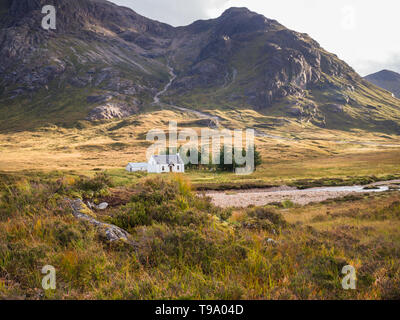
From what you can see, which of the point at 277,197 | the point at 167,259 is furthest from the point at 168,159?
the point at 167,259

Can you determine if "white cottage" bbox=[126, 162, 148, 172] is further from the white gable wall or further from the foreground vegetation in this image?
the foreground vegetation

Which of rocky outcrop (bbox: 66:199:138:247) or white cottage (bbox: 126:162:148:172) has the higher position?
rocky outcrop (bbox: 66:199:138:247)

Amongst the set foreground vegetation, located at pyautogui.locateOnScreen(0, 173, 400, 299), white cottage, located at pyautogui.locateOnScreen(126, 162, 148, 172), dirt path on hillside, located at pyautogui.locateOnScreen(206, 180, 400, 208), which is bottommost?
dirt path on hillside, located at pyautogui.locateOnScreen(206, 180, 400, 208)

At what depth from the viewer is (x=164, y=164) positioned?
8106 centimetres

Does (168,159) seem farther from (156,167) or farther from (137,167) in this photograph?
(137,167)

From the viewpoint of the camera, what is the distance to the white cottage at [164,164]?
8056 centimetres

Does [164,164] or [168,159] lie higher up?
[168,159]

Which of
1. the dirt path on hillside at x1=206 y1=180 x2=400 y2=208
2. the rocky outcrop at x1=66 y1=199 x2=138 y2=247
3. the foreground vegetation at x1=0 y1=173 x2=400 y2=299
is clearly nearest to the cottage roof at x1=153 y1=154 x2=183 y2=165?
the dirt path on hillside at x1=206 y1=180 x2=400 y2=208

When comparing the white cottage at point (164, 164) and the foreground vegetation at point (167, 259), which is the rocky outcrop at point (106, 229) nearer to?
the foreground vegetation at point (167, 259)

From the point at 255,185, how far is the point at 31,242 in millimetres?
55652

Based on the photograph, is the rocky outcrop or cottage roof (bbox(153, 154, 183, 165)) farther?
cottage roof (bbox(153, 154, 183, 165))

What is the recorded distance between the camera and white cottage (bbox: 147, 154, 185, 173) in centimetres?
8056
